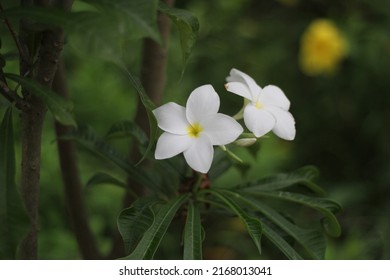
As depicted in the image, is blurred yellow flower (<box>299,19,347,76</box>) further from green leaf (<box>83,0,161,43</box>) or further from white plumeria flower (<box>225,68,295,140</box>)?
green leaf (<box>83,0,161,43</box>)

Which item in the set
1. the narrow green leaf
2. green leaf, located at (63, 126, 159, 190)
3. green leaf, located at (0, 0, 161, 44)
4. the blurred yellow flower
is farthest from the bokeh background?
green leaf, located at (0, 0, 161, 44)

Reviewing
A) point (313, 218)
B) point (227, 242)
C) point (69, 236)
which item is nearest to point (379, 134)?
point (313, 218)

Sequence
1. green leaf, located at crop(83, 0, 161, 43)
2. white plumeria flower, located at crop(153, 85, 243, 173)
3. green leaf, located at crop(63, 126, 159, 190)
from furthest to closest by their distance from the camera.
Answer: green leaf, located at crop(63, 126, 159, 190)
white plumeria flower, located at crop(153, 85, 243, 173)
green leaf, located at crop(83, 0, 161, 43)

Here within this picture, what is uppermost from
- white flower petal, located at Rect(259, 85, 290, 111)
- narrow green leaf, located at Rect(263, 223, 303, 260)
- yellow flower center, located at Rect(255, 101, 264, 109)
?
white flower petal, located at Rect(259, 85, 290, 111)

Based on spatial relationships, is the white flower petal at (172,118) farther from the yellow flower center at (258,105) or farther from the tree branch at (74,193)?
the tree branch at (74,193)

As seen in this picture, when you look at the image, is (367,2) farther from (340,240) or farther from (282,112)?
(282,112)

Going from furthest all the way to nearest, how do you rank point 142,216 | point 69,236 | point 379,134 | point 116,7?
point 379,134, point 69,236, point 142,216, point 116,7

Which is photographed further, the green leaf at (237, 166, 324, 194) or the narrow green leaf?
the green leaf at (237, 166, 324, 194)

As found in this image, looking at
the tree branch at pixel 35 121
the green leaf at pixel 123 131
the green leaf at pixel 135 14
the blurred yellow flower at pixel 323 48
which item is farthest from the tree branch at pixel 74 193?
the blurred yellow flower at pixel 323 48
